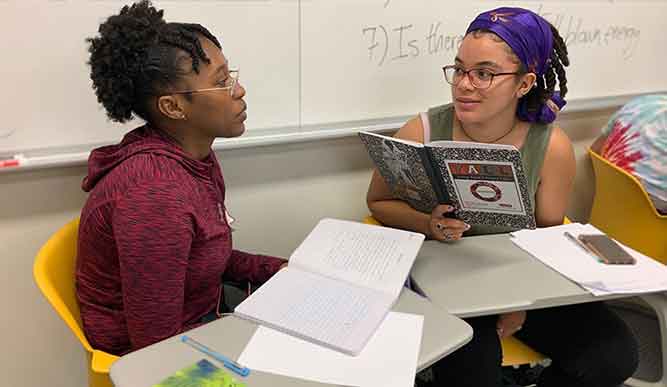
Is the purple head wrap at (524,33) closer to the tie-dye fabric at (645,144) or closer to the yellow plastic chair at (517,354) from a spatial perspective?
the tie-dye fabric at (645,144)

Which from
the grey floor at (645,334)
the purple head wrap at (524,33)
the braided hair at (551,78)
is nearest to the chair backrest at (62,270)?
the purple head wrap at (524,33)

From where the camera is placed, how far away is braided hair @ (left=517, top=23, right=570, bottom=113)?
154 centimetres

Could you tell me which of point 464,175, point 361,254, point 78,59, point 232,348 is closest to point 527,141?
point 464,175

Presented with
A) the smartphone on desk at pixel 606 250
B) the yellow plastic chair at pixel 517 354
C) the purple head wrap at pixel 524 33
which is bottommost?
the yellow plastic chair at pixel 517 354

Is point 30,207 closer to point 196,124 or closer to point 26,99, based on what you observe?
point 26,99

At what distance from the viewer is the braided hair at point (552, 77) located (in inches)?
60.7

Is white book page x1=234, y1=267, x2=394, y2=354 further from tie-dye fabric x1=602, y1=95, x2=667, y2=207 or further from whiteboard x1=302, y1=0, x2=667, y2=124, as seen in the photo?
tie-dye fabric x1=602, y1=95, x2=667, y2=207

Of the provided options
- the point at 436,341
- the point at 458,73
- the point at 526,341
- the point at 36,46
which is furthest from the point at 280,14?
the point at 526,341

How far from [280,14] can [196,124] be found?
52cm

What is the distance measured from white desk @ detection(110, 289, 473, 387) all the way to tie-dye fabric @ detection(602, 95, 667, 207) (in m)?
1.12

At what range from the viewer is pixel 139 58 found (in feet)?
3.71

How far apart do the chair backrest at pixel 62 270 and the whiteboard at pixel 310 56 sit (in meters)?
0.28

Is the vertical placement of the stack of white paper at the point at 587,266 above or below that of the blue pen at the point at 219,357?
above

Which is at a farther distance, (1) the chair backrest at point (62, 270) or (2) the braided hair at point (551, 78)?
(2) the braided hair at point (551, 78)
